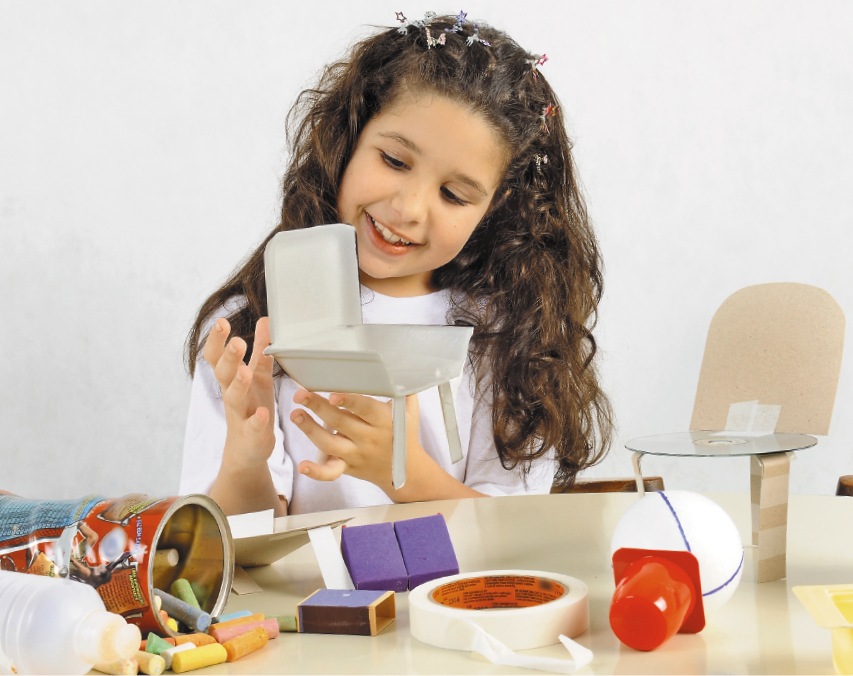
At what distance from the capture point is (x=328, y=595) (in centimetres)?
44

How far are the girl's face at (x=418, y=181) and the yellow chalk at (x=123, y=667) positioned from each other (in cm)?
55

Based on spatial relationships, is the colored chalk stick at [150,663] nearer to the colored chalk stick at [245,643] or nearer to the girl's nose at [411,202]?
the colored chalk stick at [245,643]

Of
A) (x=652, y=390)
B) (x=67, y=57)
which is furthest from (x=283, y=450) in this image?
(x=67, y=57)

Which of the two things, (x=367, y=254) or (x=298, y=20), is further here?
(x=298, y=20)

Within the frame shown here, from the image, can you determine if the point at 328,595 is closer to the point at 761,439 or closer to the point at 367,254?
the point at 761,439

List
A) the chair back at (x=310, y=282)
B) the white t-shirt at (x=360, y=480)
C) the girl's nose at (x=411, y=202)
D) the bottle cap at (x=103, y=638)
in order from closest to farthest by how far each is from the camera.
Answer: the bottle cap at (x=103, y=638)
the chair back at (x=310, y=282)
the girl's nose at (x=411, y=202)
the white t-shirt at (x=360, y=480)

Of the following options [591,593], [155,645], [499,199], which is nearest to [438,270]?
[499,199]

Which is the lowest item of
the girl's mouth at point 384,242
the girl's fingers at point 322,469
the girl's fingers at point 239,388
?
the girl's fingers at point 322,469

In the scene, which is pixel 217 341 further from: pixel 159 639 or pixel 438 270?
pixel 438 270

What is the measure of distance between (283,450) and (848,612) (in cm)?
74

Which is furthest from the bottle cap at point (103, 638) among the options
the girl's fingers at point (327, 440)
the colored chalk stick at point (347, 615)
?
the girl's fingers at point (327, 440)

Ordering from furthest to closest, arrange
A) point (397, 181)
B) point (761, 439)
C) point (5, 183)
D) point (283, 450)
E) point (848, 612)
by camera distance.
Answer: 1. point (5, 183)
2. point (283, 450)
3. point (397, 181)
4. point (761, 439)
5. point (848, 612)

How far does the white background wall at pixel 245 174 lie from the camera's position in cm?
159

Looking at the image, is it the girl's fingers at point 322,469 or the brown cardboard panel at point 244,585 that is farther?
the girl's fingers at point 322,469
